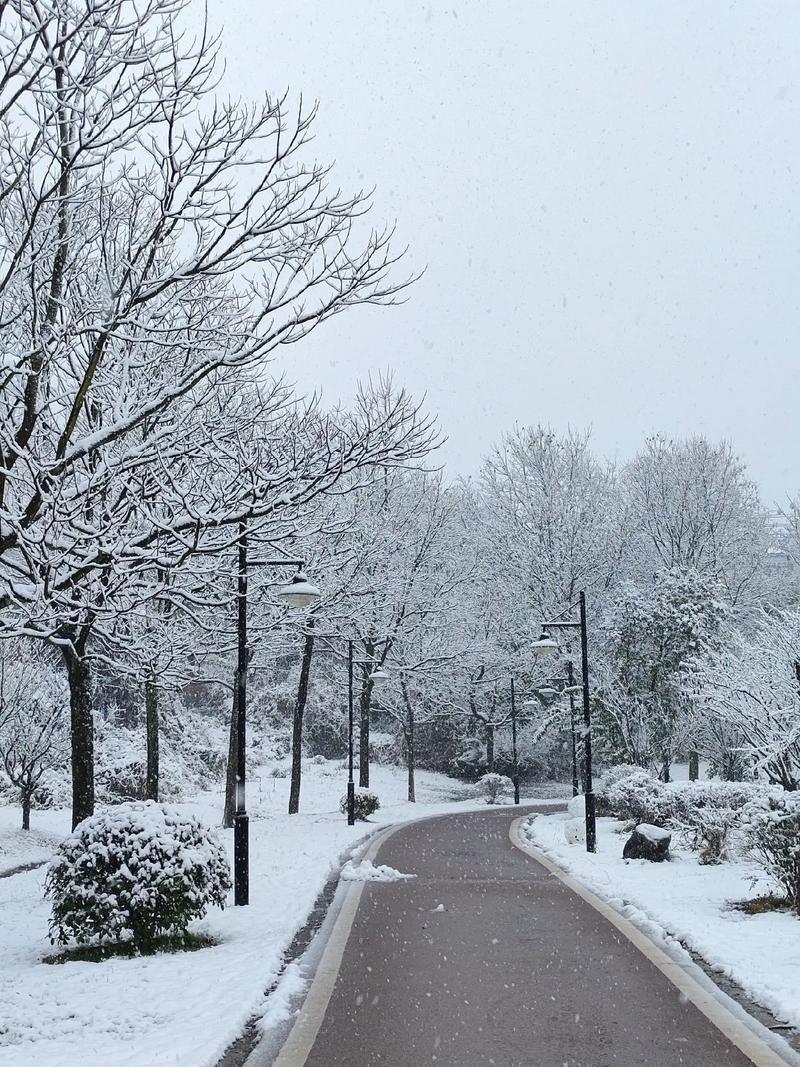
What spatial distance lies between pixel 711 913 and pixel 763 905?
0.66 m

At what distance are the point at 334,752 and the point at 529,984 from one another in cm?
4184

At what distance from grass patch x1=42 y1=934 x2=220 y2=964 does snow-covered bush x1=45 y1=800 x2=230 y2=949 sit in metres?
0.07

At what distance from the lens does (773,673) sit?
54.6ft

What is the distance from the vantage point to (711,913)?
34.5 feet

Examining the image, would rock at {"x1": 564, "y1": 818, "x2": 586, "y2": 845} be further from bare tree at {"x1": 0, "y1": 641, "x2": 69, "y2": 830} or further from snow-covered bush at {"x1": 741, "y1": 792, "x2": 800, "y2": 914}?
bare tree at {"x1": 0, "y1": 641, "x2": 69, "y2": 830}

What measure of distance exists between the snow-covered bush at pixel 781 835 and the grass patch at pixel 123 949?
19.4 ft

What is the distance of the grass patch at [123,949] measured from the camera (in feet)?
29.0

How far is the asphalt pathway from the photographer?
573cm

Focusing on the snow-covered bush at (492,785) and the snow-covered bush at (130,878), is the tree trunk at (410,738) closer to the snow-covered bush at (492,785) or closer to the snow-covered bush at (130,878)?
the snow-covered bush at (492,785)

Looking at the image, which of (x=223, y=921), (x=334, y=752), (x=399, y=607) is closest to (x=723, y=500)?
(x=399, y=607)

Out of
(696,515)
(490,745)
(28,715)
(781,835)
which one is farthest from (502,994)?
(490,745)

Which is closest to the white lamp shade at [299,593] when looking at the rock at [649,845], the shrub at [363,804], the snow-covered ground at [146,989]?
the snow-covered ground at [146,989]

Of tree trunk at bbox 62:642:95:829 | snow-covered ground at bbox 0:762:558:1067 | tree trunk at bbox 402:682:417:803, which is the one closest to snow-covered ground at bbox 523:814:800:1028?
snow-covered ground at bbox 0:762:558:1067

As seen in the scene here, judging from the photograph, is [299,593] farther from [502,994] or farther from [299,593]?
[502,994]
